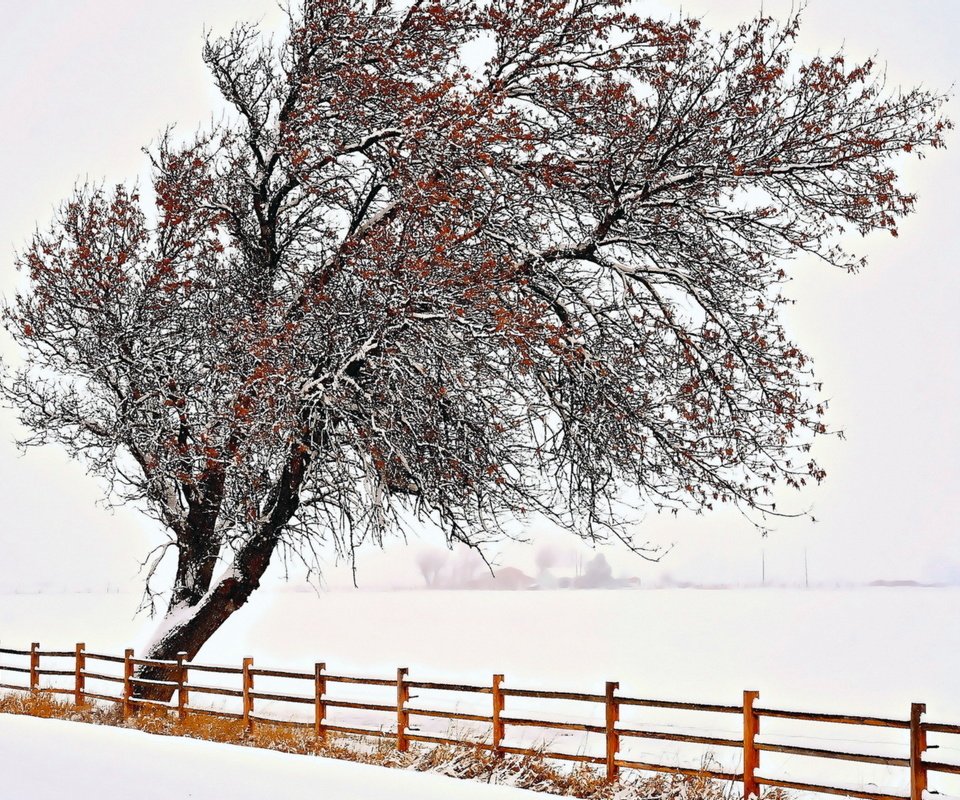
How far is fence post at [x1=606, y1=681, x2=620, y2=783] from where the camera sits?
38.9ft

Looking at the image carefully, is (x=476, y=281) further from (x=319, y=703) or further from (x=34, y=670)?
(x=34, y=670)

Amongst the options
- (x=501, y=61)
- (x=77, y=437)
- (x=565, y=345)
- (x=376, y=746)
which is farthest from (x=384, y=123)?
(x=376, y=746)

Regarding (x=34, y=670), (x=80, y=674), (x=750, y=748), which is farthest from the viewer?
(x=34, y=670)

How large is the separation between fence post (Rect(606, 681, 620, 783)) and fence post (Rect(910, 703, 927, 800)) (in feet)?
10.5

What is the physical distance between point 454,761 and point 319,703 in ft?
9.16

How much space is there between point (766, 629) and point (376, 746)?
5285 cm

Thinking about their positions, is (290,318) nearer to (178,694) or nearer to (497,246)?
(497,246)

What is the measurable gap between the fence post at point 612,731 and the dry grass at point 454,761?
0.40 ft

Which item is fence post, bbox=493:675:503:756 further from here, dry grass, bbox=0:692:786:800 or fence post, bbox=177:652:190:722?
fence post, bbox=177:652:190:722

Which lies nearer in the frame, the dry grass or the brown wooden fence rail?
the brown wooden fence rail

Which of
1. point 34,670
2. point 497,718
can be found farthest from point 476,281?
point 34,670

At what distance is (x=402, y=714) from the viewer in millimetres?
14250

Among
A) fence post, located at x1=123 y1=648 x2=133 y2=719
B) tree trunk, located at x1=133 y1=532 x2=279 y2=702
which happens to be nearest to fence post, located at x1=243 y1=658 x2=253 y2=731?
tree trunk, located at x1=133 y1=532 x2=279 y2=702

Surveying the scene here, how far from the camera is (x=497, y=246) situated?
16.2 metres
